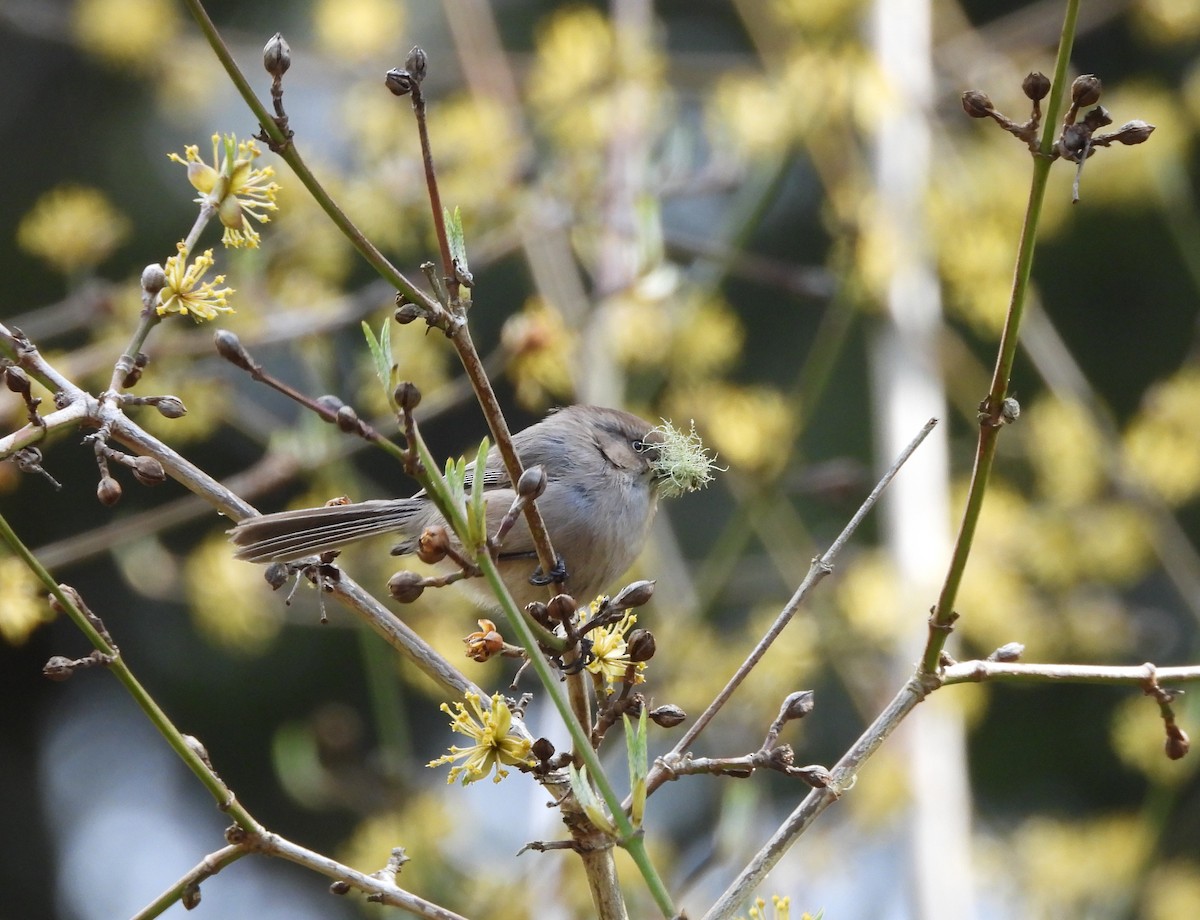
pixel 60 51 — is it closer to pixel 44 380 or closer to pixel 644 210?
pixel 644 210

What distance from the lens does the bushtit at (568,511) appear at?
9.32ft

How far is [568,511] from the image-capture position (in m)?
3.46

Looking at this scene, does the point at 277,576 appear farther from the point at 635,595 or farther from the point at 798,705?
the point at 798,705

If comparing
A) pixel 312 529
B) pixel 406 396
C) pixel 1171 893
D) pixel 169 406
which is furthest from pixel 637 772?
pixel 1171 893

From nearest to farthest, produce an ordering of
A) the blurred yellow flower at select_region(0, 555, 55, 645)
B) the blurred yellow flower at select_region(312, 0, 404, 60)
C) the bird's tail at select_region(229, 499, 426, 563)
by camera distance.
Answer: the blurred yellow flower at select_region(0, 555, 55, 645)
the bird's tail at select_region(229, 499, 426, 563)
the blurred yellow flower at select_region(312, 0, 404, 60)

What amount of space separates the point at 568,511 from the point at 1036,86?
6.29 feet

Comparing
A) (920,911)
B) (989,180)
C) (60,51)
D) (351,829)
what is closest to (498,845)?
(920,911)

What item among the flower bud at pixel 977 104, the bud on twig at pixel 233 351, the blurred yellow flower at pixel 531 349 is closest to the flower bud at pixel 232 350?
the bud on twig at pixel 233 351

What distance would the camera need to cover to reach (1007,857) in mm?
5266

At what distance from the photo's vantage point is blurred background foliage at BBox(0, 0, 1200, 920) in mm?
4176

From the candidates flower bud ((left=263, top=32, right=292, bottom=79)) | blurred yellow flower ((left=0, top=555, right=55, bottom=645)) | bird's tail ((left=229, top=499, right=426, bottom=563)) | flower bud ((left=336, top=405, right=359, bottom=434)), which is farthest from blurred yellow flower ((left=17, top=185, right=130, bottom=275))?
flower bud ((left=336, top=405, right=359, bottom=434))

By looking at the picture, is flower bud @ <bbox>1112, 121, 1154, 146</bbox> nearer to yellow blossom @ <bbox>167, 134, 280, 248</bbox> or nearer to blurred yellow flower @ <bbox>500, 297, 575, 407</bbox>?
yellow blossom @ <bbox>167, 134, 280, 248</bbox>

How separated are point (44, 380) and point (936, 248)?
4200mm

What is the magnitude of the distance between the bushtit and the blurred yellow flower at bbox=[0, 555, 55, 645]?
41 centimetres
